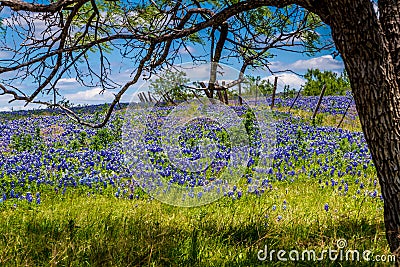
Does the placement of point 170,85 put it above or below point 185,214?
above

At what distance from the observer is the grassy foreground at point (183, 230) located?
3.67 metres

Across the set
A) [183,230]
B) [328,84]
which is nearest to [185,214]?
[183,230]

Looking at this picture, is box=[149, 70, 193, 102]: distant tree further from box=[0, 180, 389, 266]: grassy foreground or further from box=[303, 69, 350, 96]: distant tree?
box=[303, 69, 350, 96]: distant tree

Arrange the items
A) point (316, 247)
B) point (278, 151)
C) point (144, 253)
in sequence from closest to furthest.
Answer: point (144, 253) → point (316, 247) → point (278, 151)

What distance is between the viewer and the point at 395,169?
341cm

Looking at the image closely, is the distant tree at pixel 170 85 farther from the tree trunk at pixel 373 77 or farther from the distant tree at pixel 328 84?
the distant tree at pixel 328 84

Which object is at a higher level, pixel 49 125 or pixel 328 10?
pixel 328 10

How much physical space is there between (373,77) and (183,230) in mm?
2294

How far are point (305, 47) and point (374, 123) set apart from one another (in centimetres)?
248

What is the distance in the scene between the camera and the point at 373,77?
132 inches

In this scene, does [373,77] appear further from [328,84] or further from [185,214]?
[328,84]

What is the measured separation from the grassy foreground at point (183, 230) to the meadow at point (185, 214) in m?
0.01

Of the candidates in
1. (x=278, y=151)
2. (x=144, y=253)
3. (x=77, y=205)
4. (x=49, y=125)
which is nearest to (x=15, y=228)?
(x=77, y=205)

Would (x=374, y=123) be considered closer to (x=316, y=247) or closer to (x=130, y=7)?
(x=316, y=247)
